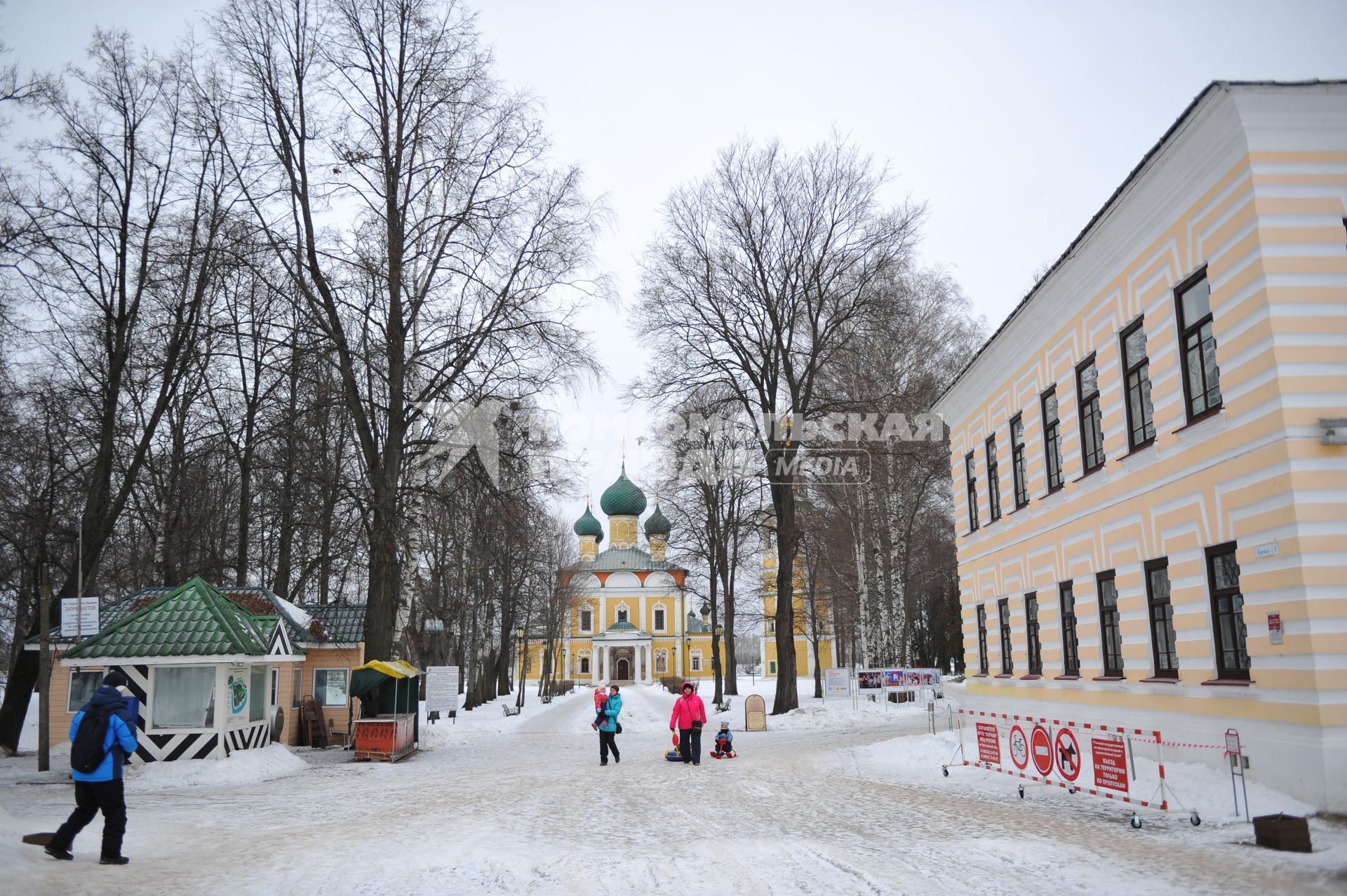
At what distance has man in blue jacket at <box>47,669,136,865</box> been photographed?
8.87m

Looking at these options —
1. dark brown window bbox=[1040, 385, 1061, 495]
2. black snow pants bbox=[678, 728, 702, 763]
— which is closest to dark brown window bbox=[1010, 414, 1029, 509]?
dark brown window bbox=[1040, 385, 1061, 495]

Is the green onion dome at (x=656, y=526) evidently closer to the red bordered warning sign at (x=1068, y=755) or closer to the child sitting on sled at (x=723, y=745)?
the child sitting on sled at (x=723, y=745)

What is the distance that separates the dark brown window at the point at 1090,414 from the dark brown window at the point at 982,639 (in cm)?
711

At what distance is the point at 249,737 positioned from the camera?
18891 millimetres

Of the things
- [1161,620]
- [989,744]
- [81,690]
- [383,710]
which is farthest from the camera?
[81,690]

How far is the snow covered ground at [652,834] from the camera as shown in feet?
25.9

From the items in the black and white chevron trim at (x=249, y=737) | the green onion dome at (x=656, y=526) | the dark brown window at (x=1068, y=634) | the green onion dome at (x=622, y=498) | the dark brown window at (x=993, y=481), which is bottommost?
the black and white chevron trim at (x=249, y=737)

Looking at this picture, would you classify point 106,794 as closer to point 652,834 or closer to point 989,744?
point 652,834

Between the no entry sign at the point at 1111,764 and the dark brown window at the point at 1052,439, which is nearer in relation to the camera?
the no entry sign at the point at 1111,764

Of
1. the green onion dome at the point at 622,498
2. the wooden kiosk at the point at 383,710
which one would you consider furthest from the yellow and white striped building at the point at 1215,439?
the green onion dome at the point at 622,498

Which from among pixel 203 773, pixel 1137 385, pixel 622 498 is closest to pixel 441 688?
pixel 203 773

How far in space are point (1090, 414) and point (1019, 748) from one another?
5531 millimetres

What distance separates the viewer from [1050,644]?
17484 millimetres

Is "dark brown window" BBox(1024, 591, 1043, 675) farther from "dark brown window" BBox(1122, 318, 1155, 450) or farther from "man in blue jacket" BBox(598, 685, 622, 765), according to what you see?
"man in blue jacket" BBox(598, 685, 622, 765)
